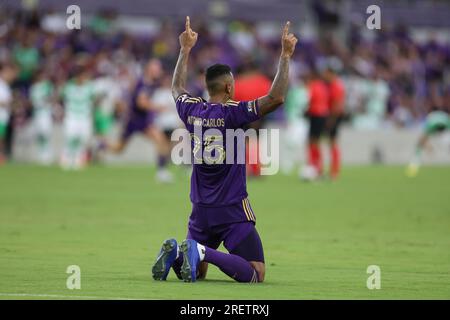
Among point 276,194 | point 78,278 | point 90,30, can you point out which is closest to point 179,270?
point 78,278

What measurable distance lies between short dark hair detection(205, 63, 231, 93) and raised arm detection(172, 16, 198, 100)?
55 cm

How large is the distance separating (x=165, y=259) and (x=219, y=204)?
821mm

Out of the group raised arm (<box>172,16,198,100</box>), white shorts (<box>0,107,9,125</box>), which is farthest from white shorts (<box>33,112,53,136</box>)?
raised arm (<box>172,16,198,100</box>)

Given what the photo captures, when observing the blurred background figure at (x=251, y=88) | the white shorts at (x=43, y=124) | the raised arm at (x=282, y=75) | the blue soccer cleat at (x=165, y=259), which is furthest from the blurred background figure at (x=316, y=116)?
the raised arm at (x=282, y=75)

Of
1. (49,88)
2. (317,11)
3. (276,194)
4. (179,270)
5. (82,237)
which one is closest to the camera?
(179,270)

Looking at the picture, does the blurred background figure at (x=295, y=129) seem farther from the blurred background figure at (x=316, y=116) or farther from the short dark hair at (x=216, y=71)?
the short dark hair at (x=216, y=71)

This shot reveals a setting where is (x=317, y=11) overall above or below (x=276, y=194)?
above

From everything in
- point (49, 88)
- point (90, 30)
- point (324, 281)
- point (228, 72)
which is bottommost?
point (324, 281)

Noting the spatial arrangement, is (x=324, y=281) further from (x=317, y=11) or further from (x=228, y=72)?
(x=317, y=11)

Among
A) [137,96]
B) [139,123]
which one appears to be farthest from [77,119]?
[137,96]

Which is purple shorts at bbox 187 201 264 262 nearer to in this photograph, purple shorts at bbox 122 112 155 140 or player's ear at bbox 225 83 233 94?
player's ear at bbox 225 83 233 94

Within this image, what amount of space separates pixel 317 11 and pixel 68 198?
2536 centimetres

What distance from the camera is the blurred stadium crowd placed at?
34.8 meters

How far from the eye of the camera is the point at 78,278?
35.1ft
